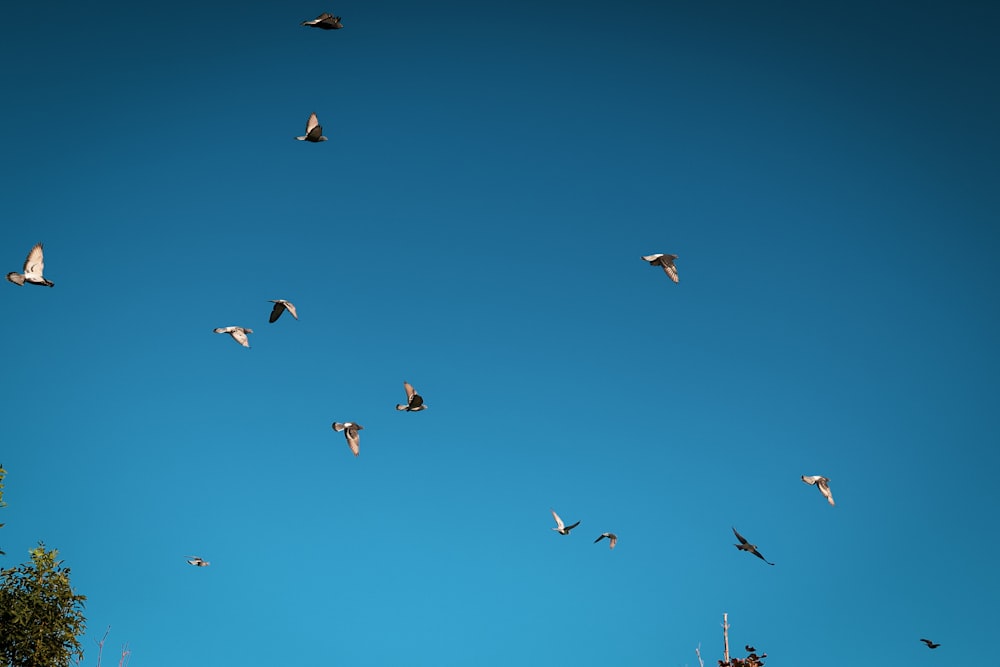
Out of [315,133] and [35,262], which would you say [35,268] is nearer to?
[35,262]

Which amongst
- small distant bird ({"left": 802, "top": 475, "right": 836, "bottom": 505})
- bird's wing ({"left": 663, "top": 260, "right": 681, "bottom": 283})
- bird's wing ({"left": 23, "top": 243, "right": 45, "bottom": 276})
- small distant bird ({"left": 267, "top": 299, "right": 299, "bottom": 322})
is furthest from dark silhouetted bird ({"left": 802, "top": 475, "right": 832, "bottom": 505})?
bird's wing ({"left": 23, "top": 243, "right": 45, "bottom": 276})

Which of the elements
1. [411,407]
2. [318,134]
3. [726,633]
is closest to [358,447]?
[411,407]

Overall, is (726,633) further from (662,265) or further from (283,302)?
(283,302)

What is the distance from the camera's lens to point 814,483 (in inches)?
793

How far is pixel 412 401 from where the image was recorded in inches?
696

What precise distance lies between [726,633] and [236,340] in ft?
65.8

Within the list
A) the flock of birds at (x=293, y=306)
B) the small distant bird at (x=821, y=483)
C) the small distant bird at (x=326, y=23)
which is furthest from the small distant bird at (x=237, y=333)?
the small distant bird at (x=821, y=483)

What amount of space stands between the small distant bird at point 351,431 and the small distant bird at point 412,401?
5.61 feet

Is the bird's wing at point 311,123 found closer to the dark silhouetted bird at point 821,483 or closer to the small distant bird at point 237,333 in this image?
the small distant bird at point 237,333

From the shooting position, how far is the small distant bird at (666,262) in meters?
17.5

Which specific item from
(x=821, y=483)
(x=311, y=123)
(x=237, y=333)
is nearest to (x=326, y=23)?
(x=311, y=123)

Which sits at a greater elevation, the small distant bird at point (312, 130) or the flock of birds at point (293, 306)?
the small distant bird at point (312, 130)

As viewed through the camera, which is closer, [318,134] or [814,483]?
[318,134]

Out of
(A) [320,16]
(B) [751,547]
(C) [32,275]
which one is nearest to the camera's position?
(C) [32,275]
